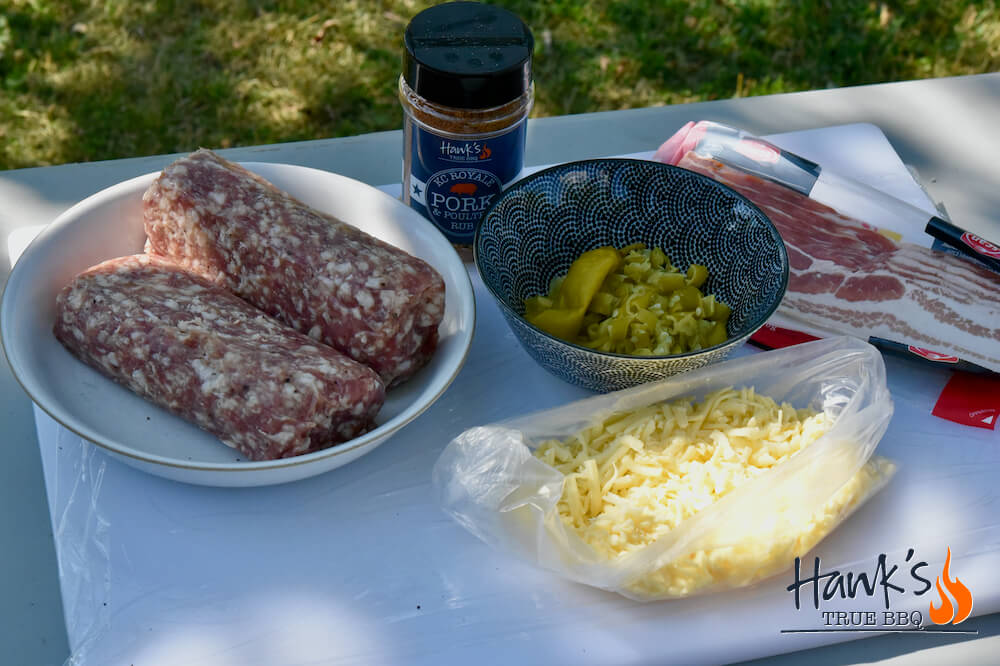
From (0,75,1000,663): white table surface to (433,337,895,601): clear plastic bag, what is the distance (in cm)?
4

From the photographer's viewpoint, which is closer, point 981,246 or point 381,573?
point 381,573

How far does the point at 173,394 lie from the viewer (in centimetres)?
113

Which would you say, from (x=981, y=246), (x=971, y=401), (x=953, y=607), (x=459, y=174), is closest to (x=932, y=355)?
(x=971, y=401)

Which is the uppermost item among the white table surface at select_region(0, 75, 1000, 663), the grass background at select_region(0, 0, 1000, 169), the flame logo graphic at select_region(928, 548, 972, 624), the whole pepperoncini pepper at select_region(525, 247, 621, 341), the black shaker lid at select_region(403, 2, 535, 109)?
the black shaker lid at select_region(403, 2, 535, 109)

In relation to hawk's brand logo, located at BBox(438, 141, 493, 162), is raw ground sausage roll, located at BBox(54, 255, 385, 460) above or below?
below

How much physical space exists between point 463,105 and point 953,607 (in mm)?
838

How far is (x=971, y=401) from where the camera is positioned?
1308 millimetres

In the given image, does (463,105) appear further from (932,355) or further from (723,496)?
(932,355)

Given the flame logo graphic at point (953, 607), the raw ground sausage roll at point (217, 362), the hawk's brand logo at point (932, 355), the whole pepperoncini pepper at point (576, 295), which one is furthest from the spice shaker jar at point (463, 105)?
the flame logo graphic at point (953, 607)

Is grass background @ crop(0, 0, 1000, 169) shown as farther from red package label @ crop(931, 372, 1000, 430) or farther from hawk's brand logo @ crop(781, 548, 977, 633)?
hawk's brand logo @ crop(781, 548, 977, 633)

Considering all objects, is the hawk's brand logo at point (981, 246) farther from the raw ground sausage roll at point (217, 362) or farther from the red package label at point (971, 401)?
the raw ground sausage roll at point (217, 362)

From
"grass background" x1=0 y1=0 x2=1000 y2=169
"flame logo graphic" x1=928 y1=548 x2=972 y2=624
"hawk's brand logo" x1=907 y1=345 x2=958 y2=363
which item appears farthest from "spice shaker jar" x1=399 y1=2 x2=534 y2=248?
"grass background" x1=0 y1=0 x2=1000 y2=169

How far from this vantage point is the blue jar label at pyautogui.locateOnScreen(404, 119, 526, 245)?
134cm

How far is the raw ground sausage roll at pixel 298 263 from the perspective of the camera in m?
1.17
